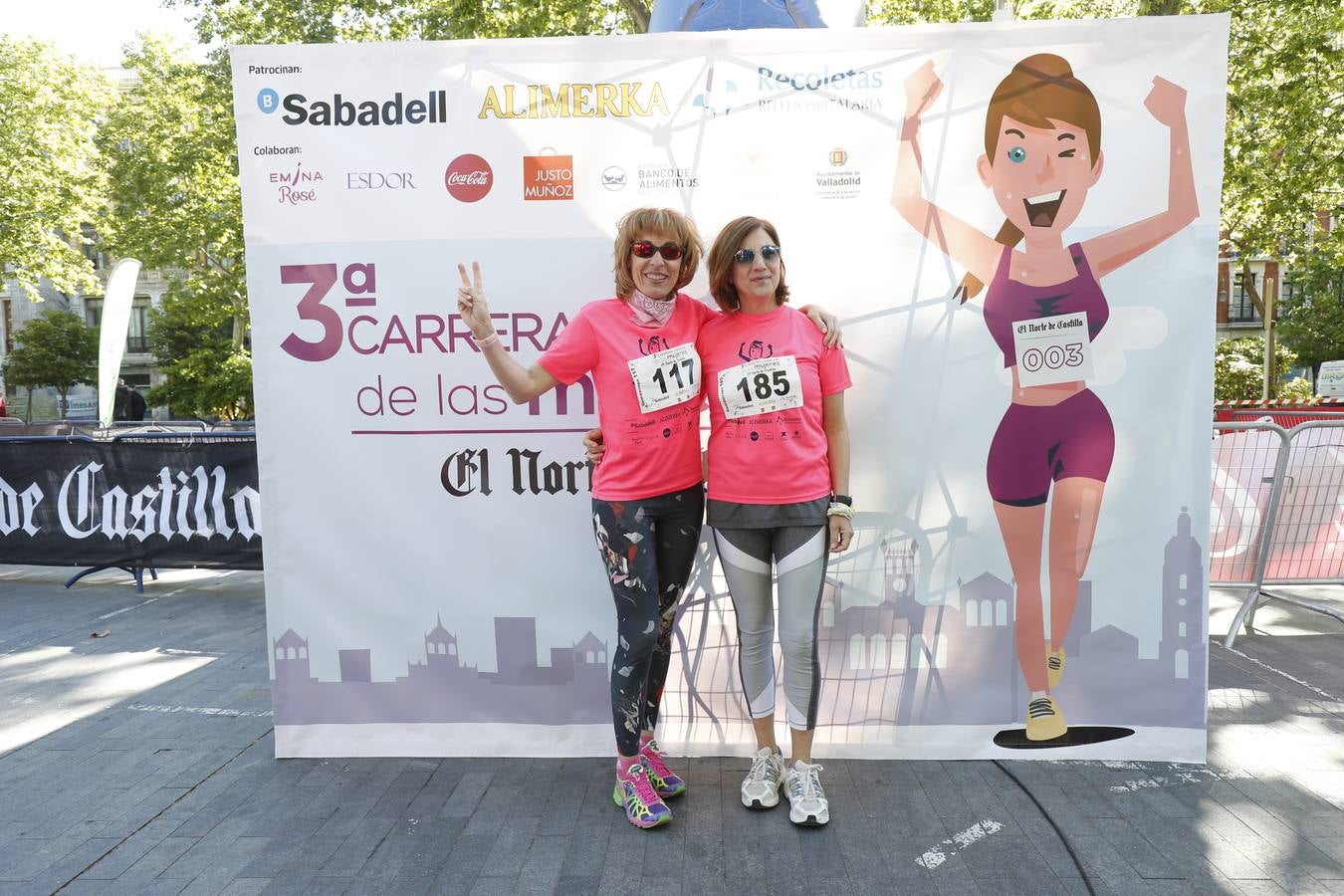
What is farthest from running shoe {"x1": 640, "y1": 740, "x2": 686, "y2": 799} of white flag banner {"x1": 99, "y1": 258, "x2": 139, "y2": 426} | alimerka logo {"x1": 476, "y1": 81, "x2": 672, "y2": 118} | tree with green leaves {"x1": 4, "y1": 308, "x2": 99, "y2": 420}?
tree with green leaves {"x1": 4, "y1": 308, "x2": 99, "y2": 420}

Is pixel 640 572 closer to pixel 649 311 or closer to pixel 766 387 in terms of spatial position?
pixel 766 387

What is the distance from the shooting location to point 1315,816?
3.16 meters

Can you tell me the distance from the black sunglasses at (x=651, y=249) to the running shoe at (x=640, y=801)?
6.16 ft

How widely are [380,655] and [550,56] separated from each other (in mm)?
2636

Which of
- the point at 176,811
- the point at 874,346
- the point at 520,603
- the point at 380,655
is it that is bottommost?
the point at 176,811

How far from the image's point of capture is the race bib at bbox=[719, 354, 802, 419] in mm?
3062

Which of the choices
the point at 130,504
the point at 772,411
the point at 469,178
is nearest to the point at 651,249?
the point at 772,411

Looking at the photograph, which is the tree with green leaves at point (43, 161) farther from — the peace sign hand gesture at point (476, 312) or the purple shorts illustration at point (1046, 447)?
the purple shorts illustration at point (1046, 447)

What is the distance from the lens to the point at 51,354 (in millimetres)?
37156

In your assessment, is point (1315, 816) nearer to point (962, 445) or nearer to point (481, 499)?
point (962, 445)

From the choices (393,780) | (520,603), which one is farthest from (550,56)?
(393,780)

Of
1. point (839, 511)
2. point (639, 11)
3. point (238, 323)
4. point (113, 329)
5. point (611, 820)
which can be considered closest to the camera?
point (839, 511)

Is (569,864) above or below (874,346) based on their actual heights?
below

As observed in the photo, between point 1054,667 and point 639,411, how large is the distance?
2.11 metres
